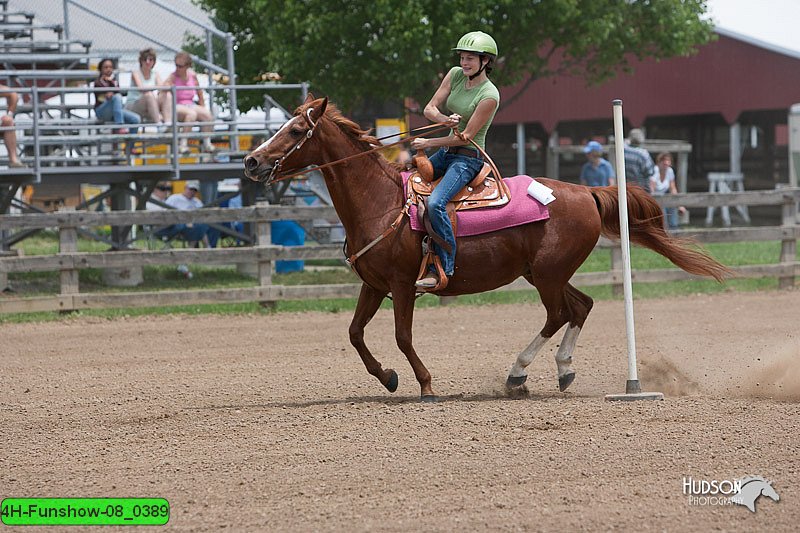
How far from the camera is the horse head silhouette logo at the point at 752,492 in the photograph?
4980mm

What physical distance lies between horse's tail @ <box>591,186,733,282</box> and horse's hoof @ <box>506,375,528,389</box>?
1.34 m

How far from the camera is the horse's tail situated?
326 inches

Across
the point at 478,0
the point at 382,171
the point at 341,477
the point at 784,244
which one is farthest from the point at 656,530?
the point at 478,0

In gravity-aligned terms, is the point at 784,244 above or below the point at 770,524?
above

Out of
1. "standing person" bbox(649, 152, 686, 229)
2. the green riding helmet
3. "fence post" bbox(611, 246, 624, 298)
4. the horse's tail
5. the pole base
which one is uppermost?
the green riding helmet

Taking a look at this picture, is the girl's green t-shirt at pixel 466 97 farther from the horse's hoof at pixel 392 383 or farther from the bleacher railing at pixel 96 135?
the bleacher railing at pixel 96 135

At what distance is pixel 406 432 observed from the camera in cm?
645

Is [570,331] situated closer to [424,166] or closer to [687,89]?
[424,166]

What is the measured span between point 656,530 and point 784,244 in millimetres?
10820

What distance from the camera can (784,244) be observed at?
14523 mm

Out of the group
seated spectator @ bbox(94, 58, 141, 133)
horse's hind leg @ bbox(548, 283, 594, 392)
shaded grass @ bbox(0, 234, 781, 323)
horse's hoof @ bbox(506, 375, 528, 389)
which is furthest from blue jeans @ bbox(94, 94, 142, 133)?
horse's hoof @ bbox(506, 375, 528, 389)

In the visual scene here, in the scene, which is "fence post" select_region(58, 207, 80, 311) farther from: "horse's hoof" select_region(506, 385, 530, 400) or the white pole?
the white pole

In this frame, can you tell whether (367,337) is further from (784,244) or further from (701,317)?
(784,244)

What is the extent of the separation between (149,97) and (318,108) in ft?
30.6
